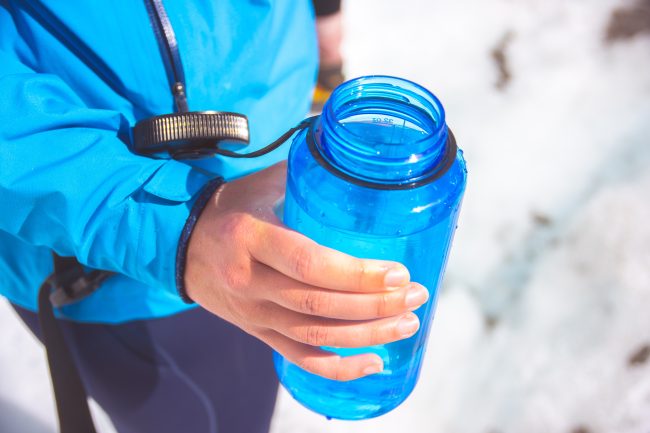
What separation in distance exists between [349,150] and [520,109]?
1.25 m

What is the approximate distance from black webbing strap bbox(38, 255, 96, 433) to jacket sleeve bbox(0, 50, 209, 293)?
0.13 metres

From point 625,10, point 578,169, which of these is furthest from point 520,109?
point 625,10

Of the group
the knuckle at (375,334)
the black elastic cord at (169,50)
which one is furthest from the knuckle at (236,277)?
the black elastic cord at (169,50)

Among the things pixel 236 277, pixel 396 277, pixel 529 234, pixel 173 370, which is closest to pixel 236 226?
pixel 236 277

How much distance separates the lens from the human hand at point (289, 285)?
1.52 feet

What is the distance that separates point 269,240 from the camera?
0.48m

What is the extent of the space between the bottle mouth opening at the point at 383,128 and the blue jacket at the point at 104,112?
18cm

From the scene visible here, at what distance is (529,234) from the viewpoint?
1399 millimetres

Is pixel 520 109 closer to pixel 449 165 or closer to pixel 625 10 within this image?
pixel 625 10

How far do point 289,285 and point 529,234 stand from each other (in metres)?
1.05

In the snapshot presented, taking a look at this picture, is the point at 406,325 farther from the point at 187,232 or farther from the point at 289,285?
the point at 187,232

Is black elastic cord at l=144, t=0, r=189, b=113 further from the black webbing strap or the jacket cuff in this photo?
the black webbing strap

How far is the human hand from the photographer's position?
18.2 inches

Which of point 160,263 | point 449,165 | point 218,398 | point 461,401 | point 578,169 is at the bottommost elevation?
point 461,401
